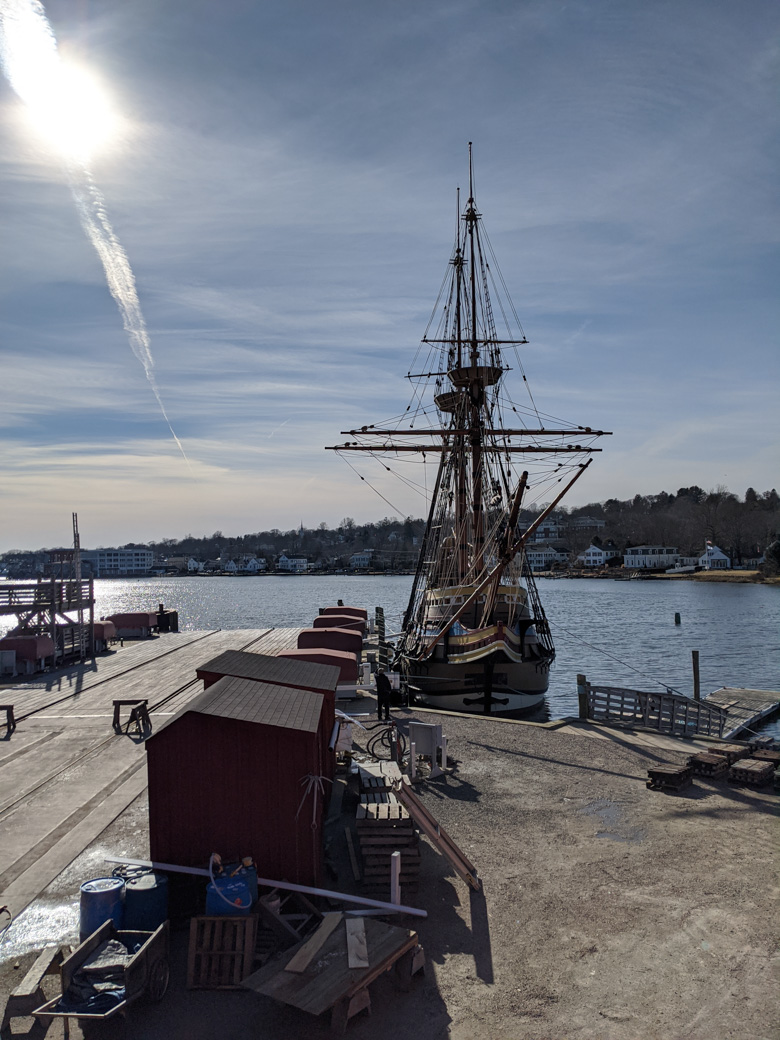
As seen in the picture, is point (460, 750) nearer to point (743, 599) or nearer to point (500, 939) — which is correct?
point (500, 939)

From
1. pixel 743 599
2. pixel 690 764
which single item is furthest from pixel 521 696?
pixel 743 599

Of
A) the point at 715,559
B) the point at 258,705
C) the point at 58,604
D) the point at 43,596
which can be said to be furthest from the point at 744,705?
the point at 715,559

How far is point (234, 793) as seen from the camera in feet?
33.2

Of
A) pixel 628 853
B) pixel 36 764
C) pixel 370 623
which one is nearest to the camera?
pixel 628 853

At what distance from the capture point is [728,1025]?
301 inches

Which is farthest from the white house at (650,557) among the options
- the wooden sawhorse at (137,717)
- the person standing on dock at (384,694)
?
the wooden sawhorse at (137,717)

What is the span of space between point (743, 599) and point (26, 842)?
105 m

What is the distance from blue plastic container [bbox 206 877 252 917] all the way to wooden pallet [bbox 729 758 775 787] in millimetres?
11087

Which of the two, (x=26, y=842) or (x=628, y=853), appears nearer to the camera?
(x=628, y=853)

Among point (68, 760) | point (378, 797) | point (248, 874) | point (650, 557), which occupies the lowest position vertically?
point (68, 760)

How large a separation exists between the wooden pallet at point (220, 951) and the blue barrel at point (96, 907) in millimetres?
1061

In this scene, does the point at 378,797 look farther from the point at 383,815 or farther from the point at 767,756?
the point at 767,756

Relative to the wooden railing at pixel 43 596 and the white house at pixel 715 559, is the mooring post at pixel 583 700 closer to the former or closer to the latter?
the wooden railing at pixel 43 596

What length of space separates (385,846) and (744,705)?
2329 centimetres
